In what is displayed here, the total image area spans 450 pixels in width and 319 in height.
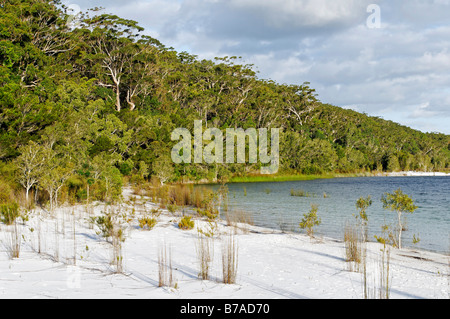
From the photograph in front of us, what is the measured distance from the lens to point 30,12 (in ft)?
98.6

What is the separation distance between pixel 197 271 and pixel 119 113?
3029 centimetres

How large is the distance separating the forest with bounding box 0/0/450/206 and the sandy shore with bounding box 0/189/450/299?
5782mm

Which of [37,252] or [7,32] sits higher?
[7,32]

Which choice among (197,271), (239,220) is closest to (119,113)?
(239,220)

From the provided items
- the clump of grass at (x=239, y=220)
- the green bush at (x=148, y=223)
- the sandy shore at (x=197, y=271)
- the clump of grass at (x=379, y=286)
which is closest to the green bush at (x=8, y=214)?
the sandy shore at (x=197, y=271)

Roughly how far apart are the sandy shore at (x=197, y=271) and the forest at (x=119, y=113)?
5782 millimetres

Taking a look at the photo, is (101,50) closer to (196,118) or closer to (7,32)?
(196,118)

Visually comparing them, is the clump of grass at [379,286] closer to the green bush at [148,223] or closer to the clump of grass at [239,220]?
the clump of grass at [239,220]

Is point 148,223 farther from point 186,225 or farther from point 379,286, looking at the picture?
point 379,286

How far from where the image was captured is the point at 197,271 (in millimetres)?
6309

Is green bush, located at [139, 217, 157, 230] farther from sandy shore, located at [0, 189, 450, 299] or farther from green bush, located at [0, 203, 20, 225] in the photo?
green bush, located at [0, 203, 20, 225]

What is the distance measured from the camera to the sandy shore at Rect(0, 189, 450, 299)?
5.02 m
